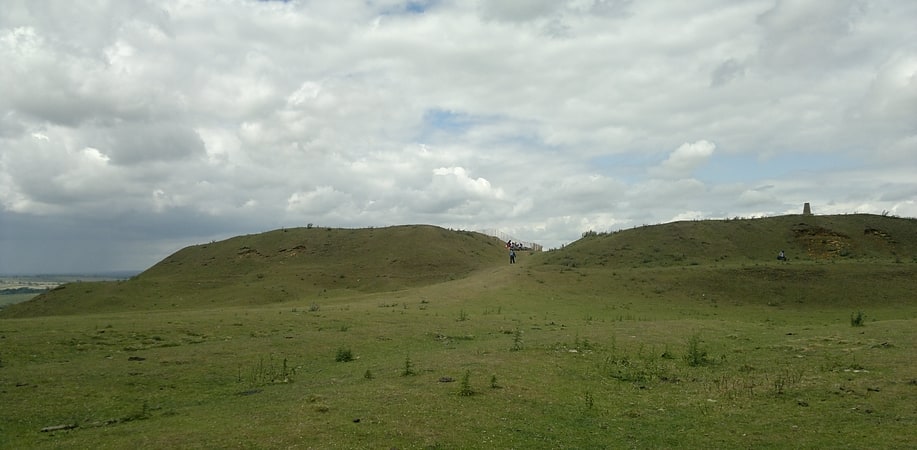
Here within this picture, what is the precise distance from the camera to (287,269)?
2050 inches

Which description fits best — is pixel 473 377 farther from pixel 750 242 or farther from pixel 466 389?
pixel 750 242

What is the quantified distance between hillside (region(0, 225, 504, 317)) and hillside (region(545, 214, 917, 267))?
13067mm

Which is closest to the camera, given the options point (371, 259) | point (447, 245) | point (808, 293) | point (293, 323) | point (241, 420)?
point (241, 420)

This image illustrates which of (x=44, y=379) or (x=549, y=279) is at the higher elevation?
(x=549, y=279)

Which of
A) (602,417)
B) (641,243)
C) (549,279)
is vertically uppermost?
(641,243)

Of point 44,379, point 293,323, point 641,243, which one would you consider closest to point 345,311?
point 293,323

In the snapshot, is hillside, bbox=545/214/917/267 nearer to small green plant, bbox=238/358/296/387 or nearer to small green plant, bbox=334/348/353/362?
small green plant, bbox=334/348/353/362

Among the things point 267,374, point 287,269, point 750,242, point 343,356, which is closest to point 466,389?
point 267,374

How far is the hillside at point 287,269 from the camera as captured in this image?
130 feet

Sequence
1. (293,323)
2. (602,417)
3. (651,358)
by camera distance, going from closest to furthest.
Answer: (602,417) → (651,358) → (293,323)

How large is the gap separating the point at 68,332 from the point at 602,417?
1690cm

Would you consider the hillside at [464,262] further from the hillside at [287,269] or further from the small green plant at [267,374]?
the small green plant at [267,374]

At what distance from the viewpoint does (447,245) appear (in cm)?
6175

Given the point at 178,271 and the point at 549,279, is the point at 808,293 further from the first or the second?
the point at 178,271
